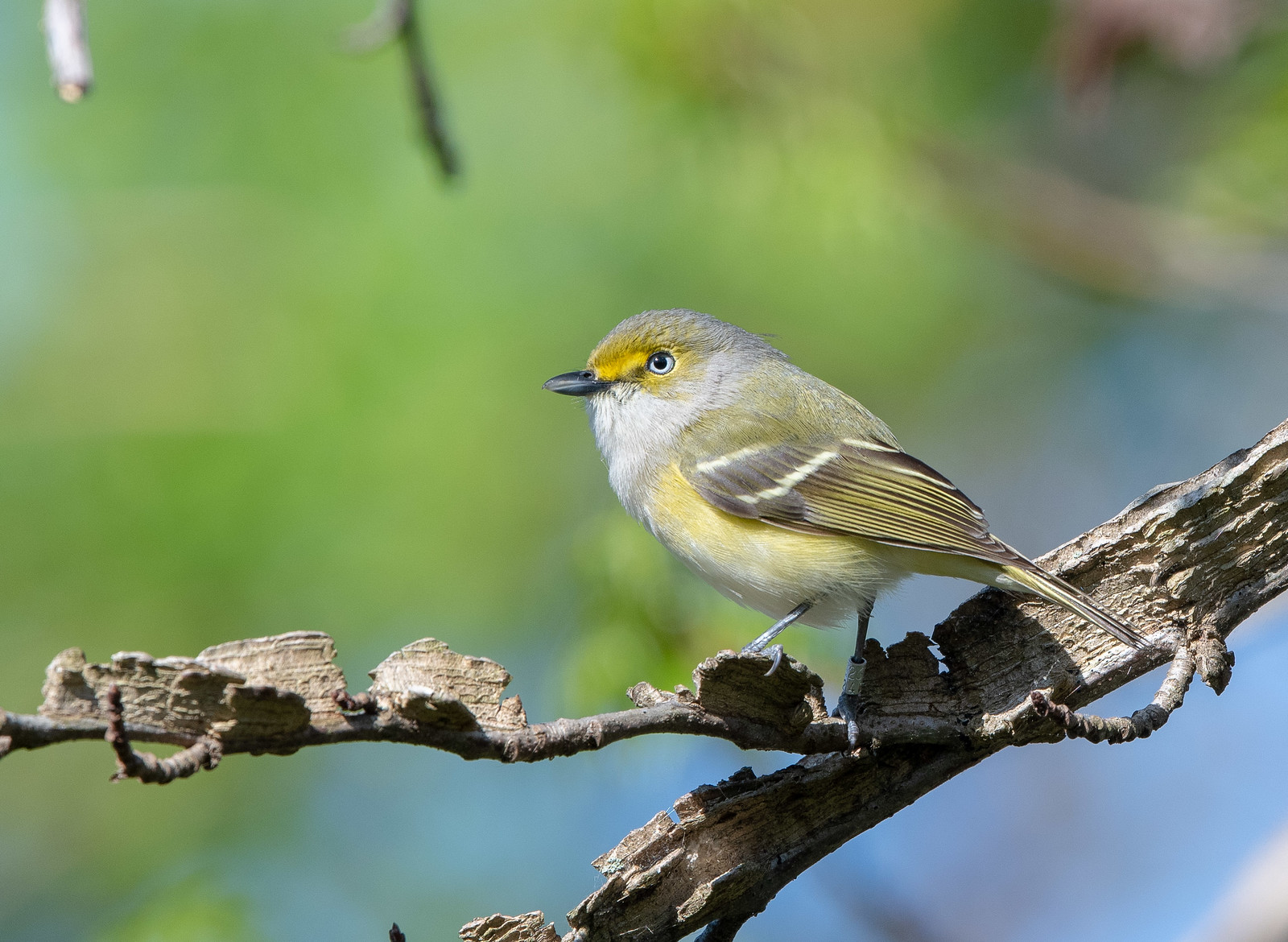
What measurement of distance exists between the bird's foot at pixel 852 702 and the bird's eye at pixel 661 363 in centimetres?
169

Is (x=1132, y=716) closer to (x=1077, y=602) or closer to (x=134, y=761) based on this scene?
(x=1077, y=602)

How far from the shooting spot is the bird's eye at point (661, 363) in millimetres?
4191

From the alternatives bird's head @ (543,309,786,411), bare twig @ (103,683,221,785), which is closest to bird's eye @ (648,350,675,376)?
bird's head @ (543,309,786,411)

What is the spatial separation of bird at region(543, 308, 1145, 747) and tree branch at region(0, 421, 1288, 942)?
21 centimetres

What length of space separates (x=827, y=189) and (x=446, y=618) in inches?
99.2

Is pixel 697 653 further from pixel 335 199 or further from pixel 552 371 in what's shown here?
pixel 335 199

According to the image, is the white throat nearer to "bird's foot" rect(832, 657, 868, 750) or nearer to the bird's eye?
the bird's eye

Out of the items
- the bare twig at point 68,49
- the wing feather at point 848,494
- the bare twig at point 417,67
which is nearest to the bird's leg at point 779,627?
the wing feather at point 848,494

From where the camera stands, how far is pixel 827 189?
503 cm

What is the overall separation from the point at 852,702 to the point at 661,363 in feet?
6.35

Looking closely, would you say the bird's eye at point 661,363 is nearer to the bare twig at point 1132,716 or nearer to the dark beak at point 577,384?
the dark beak at point 577,384

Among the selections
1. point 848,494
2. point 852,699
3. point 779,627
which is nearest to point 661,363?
point 848,494

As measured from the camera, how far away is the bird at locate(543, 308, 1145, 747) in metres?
3.42

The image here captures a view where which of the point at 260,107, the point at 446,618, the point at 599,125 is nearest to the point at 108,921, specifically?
the point at 446,618
